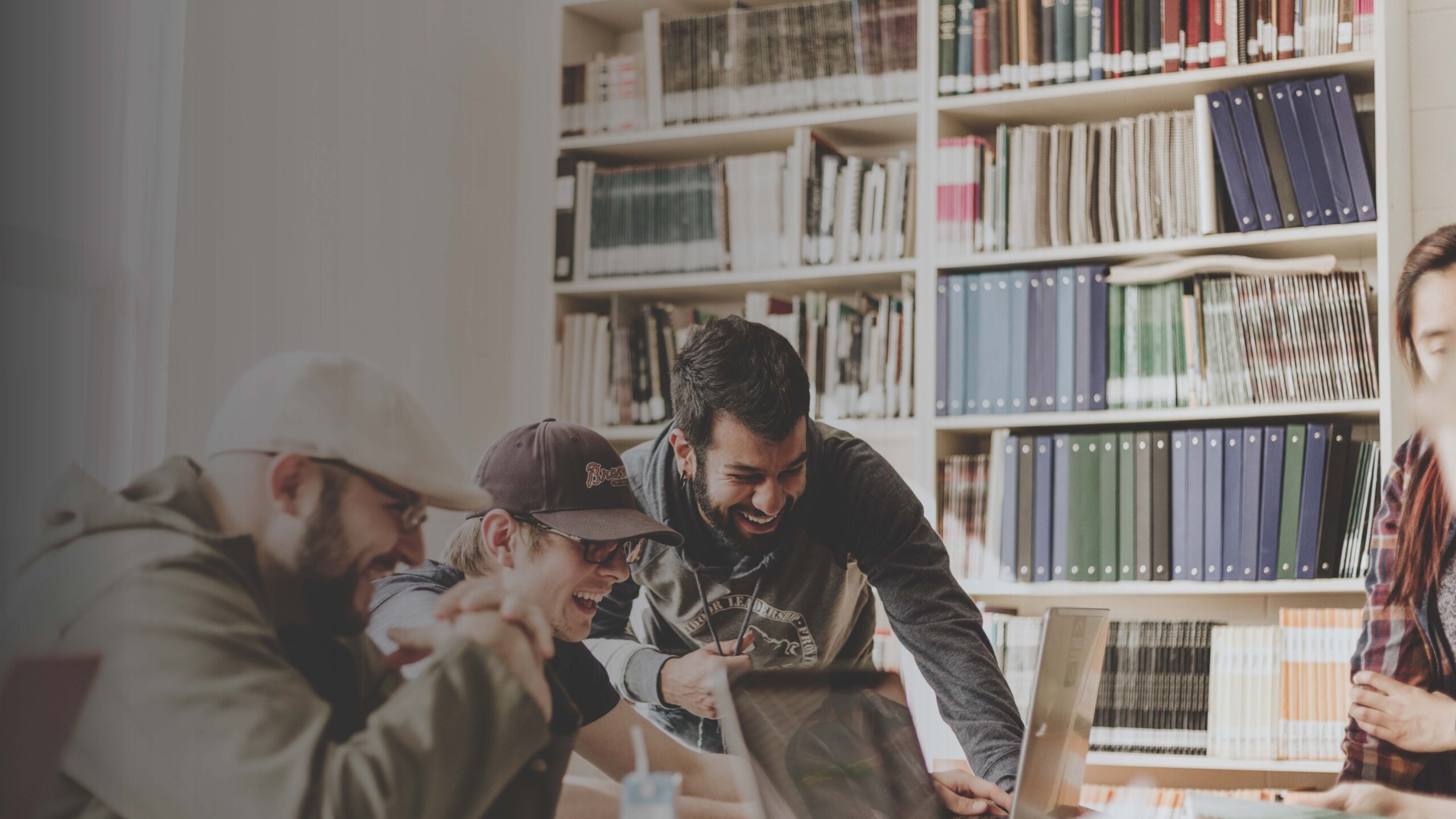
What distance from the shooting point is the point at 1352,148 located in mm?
2318

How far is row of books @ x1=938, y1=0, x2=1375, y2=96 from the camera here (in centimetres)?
236

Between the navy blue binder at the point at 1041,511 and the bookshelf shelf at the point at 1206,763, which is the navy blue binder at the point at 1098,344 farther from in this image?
the bookshelf shelf at the point at 1206,763

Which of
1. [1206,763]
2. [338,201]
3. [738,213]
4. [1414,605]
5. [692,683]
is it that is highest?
[738,213]

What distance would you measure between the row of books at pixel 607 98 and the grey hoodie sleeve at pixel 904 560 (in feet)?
4.38

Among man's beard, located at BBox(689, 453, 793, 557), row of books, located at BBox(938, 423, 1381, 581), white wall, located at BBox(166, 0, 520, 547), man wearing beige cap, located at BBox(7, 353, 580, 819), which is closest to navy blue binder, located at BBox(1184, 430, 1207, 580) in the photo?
row of books, located at BBox(938, 423, 1381, 581)

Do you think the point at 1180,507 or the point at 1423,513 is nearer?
the point at 1423,513

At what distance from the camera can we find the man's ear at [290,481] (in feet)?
2.88

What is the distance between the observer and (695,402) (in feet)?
5.17

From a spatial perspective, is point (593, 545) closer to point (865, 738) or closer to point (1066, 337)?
point (865, 738)

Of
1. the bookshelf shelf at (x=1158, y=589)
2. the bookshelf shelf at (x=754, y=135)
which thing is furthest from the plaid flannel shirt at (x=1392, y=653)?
the bookshelf shelf at (x=754, y=135)

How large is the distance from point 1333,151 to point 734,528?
4.84 feet

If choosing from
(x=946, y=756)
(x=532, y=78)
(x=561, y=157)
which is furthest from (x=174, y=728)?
(x=561, y=157)

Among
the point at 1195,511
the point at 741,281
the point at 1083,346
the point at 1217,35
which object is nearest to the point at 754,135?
the point at 741,281

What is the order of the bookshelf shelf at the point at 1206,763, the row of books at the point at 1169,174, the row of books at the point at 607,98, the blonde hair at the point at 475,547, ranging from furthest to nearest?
the row of books at the point at 607,98 → the row of books at the point at 1169,174 → the bookshelf shelf at the point at 1206,763 → the blonde hair at the point at 475,547
